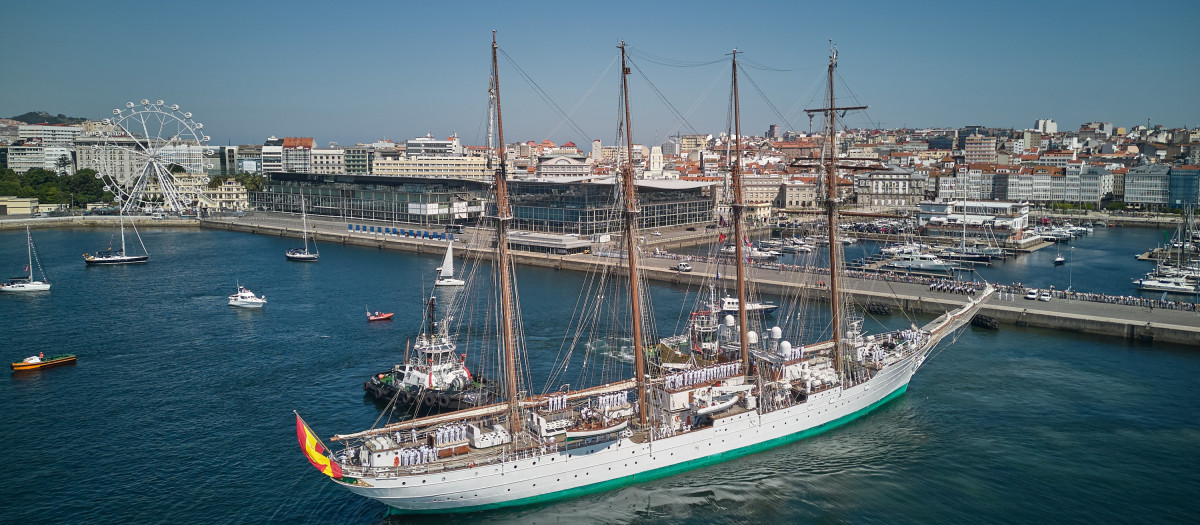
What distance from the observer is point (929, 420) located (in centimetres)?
2072

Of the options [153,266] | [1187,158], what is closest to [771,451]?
[153,266]

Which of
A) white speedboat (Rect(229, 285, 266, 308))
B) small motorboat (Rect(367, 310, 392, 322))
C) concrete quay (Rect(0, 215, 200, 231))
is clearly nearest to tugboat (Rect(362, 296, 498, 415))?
small motorboat (Rect(367, 310, 392, 322))

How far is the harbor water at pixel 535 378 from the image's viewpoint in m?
15.9

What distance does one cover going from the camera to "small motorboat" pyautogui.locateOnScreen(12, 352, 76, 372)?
24406mm

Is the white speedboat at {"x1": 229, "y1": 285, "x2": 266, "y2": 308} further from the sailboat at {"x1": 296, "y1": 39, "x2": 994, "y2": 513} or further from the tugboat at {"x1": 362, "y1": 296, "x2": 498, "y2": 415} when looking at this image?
the sailboat at {"x1": 296, "y1": 39, "x2": 994, "y2": 513}

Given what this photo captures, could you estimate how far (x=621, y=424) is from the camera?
16.5 m

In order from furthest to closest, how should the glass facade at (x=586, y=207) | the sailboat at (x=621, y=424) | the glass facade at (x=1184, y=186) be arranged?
the glass facade at (x=1184, y=186), the glass facade at (x=586, y=207), the sailboat at (x=621, y=424)

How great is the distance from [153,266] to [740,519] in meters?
42.4

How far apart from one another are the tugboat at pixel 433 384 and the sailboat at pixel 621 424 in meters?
2.17

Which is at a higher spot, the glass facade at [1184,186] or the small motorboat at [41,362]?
the glass facade at [1184,186]

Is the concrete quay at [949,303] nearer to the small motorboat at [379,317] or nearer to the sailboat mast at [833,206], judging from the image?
the sailboat mast at [833,206]

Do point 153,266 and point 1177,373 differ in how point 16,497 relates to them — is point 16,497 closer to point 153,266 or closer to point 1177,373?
point 1177,373

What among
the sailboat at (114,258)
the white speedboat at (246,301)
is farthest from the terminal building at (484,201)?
the white speedboat at (246,301)

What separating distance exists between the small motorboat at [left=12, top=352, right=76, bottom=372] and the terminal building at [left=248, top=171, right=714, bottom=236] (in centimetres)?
2925
